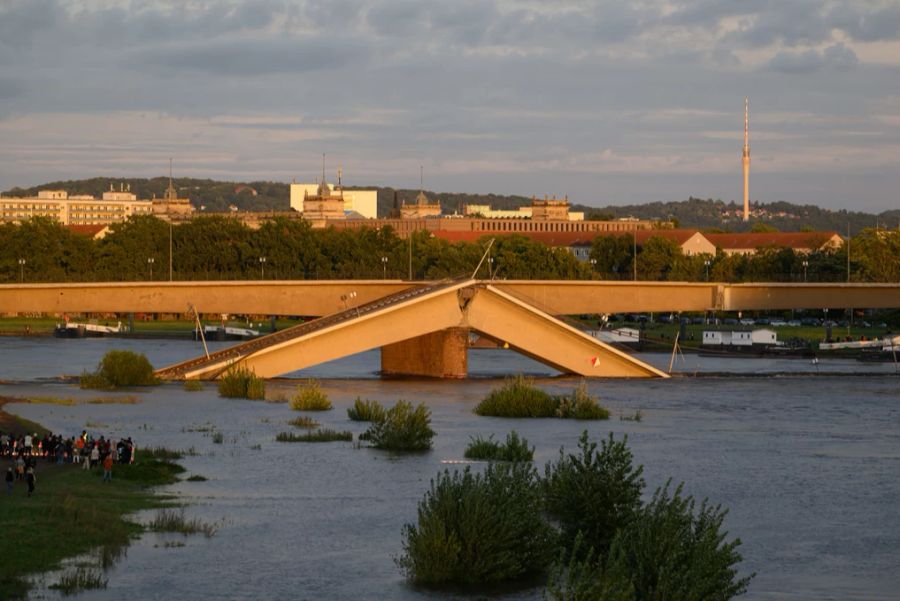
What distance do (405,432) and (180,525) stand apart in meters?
15.9

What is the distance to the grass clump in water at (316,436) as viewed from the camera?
56531mm

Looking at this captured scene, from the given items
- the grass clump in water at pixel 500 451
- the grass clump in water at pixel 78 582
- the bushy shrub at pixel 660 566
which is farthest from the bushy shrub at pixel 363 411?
the bushy shrub at pixel 660 566

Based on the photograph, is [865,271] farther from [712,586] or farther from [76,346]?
[712,586]

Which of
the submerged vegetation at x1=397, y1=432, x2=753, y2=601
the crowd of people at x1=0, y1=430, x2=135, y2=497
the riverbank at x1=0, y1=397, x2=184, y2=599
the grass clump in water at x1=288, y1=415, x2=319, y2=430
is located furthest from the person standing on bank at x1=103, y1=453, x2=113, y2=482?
the grass clump in water at x1=288, y1=415, x2=319, y2=430

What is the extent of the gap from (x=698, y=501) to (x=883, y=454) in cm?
1389

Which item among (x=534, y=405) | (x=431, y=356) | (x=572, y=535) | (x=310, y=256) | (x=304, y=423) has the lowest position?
(x=572, y=535)

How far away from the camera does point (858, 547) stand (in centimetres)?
4016

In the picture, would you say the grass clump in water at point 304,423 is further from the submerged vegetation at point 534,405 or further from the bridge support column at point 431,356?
the bridge support column at point 431,356

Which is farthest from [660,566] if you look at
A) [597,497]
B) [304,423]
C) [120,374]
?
[120,374]

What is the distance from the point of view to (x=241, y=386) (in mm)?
70500

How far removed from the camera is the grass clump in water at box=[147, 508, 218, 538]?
3906 cm

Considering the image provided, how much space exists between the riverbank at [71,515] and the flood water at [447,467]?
0.75 meters

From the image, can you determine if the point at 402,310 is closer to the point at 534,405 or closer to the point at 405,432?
the point at 534,405

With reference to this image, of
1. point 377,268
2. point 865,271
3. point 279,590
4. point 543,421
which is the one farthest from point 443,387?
point 865,271
